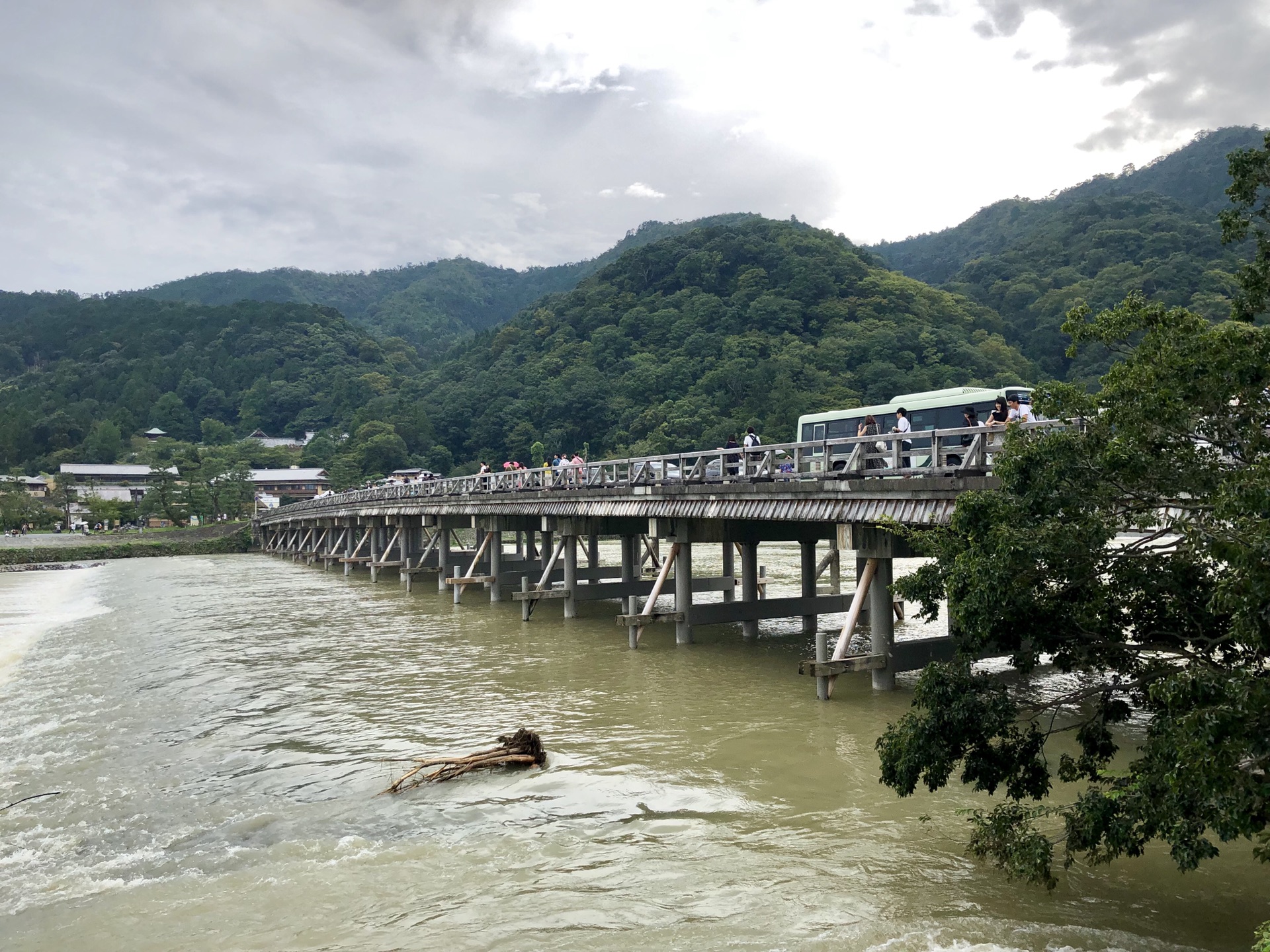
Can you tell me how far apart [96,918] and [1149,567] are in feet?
27.5

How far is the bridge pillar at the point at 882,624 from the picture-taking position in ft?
42.5

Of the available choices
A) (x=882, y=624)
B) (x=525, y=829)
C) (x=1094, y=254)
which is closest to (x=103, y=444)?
(x=1094, y=254)

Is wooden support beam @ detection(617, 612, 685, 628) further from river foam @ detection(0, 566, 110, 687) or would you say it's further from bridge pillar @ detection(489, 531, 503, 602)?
river foam @ detection(0, 566, 110, 687)

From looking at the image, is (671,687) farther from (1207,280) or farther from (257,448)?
(257,448)

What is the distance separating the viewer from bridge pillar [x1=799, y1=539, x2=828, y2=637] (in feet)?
66.2

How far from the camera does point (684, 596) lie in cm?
1819

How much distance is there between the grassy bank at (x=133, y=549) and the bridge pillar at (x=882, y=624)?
64083 millimetres

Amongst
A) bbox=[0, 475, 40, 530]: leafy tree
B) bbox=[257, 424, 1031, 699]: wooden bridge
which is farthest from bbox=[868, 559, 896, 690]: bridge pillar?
bbox=[0, 475, 40, 530]: leafy tree

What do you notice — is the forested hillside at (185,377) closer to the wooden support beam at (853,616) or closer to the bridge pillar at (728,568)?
the bridge pillar at (728,568)

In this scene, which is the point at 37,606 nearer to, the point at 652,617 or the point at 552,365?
the point at 652,617

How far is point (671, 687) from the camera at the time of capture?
571 inches

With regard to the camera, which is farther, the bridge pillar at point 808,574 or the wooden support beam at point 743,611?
the bridge pillar at point 808,574

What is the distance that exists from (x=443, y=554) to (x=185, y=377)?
12291 centimetres

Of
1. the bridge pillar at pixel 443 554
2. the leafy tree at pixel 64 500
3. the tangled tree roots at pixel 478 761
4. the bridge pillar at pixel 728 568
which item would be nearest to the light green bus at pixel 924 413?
the bridge pillar at pixel 728 568
